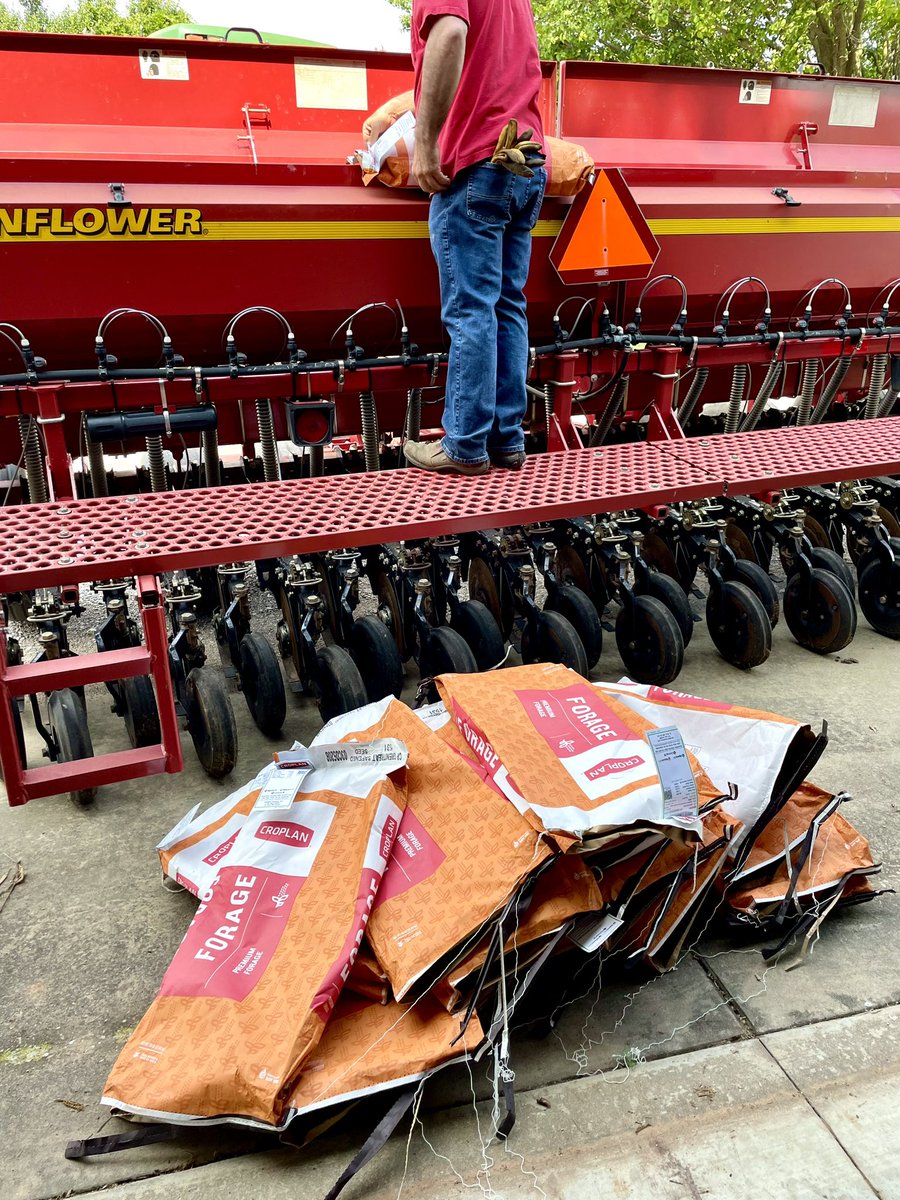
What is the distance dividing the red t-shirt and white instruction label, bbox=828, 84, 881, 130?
229cm

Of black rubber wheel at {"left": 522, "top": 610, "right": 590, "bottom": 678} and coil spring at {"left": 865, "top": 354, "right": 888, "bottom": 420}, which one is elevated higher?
coil spring at {"left": 865, "top": 354, "right": 888, "bottom": 420}

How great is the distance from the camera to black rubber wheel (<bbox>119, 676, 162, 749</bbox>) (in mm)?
2662

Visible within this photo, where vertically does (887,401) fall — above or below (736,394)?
below

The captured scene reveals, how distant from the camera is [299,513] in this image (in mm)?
2617

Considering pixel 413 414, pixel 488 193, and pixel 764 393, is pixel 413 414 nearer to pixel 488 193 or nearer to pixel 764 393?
pixel 488 193

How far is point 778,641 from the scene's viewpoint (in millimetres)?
3510

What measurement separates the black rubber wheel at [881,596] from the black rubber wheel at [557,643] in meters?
1.30

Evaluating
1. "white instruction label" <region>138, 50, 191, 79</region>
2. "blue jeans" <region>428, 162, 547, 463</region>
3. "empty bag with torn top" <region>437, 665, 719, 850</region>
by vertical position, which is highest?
"white instruction label" <region>138, 50, 191, 79</region>

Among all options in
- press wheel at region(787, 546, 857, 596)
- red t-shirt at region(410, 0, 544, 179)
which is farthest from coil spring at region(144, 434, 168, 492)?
press wheel at region(787, 546, 857, 596)

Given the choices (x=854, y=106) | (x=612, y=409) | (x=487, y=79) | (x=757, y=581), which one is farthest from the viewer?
(x=854, y=106)

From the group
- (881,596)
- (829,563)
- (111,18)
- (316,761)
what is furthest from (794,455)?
(111,18)

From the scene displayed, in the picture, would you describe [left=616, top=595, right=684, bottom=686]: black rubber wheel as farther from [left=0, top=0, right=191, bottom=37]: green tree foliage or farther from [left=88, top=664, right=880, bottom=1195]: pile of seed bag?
[left=0, top=0, right=191, bottom=37]: green tree foliage

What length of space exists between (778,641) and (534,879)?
2.19 m

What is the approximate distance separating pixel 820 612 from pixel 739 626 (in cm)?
35
